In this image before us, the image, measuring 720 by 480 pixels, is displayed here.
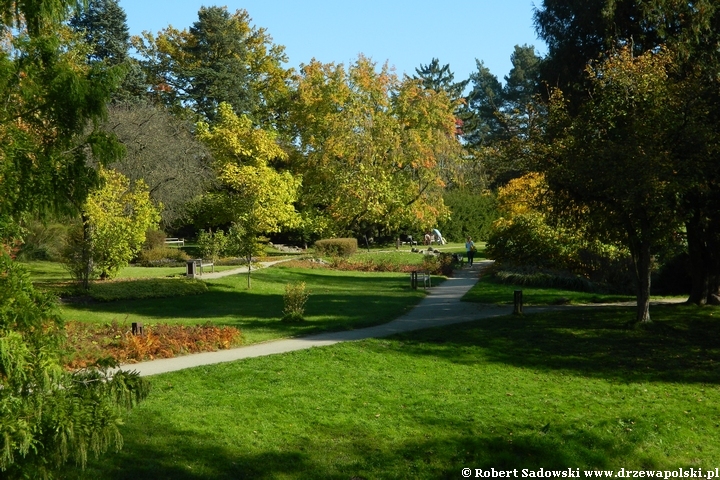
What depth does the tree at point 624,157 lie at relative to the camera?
53.3 ft

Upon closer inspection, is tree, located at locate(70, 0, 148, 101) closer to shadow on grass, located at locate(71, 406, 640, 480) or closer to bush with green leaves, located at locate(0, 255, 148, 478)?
shadow on grass, located at locate(71, 406, 640, 480)

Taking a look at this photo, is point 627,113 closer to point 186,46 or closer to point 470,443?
point 470,443

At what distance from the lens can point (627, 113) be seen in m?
17.6

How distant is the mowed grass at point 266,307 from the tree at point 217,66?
77.7ft

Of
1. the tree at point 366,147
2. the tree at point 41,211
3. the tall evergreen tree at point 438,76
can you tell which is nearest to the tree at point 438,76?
the tall evergreen tree at point 438,76

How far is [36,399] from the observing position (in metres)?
5.06

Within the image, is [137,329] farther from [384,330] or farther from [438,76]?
[438,76]

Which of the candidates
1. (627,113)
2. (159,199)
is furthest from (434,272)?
(627,113)

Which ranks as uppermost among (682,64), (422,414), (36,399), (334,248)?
(682,64)

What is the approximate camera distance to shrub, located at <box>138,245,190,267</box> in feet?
114

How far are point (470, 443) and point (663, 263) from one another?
19.7 m

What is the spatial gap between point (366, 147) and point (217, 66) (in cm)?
1522

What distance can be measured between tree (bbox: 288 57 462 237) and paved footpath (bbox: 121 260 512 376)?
42.8 feet

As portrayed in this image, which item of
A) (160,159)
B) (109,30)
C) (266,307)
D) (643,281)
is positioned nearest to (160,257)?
(160,159)
